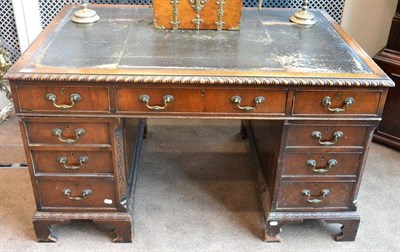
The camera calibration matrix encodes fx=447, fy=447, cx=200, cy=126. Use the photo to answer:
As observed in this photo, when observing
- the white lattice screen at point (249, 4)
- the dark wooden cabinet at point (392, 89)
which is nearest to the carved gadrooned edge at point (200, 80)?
the dark wooden cabinet at point (392, 89)

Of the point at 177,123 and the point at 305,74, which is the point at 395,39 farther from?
the point at 177,123

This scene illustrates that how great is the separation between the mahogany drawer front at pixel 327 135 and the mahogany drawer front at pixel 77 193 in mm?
756

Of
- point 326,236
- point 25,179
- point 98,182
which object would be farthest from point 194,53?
point 25,179

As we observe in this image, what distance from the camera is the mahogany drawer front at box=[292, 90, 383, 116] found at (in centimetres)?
161

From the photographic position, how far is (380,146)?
263 cm

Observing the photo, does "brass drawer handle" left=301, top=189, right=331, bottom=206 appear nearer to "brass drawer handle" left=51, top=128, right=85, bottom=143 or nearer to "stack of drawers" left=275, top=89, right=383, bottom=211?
"stack of drawers" left=275, top=89, right=383, bottom=211

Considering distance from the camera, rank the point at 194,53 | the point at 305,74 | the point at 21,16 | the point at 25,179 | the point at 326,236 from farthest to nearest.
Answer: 1. the point at 21,16
2. the point at 25,179
3. the point at 326,236
4. the point at 194,53
5. the point at 305,74

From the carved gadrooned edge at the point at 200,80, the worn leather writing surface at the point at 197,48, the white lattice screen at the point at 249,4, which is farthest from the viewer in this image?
the white lattice screen at the point at 249,4

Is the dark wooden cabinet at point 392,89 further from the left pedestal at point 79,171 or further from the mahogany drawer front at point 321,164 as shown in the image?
the left pedestal at point 79,171

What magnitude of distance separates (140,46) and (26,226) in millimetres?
955

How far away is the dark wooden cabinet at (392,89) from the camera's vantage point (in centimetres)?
241

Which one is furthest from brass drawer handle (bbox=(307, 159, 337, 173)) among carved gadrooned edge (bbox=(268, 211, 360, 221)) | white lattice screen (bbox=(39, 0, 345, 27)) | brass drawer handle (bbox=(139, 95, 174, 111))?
white lattice screen (bbox=(39, 0, 345, 27))

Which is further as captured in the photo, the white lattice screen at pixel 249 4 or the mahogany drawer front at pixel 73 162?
the white lattice screen at pixel 249 4

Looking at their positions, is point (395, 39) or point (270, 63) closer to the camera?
point (270, 63)
